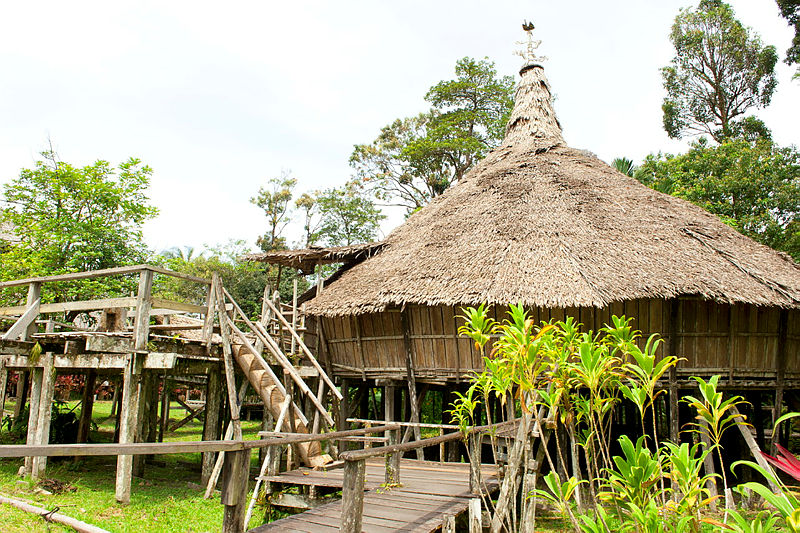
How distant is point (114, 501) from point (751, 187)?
71.8 ft

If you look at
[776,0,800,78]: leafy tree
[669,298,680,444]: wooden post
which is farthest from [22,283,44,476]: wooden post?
[776,0,800,78]: leafy tree

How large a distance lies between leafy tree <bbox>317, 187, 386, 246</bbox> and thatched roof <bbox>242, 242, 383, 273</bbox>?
15.1m

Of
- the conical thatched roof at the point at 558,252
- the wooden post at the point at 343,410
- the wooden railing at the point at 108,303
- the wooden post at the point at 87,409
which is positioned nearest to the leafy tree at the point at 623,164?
the conical thatched roof at the point at 558,252

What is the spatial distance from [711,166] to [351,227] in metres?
17.1

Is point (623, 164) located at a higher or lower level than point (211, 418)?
higher

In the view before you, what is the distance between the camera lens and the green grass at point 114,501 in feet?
22.9

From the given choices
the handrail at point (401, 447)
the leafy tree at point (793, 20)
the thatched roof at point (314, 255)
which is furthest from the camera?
the leafy tree at point (793, 20)

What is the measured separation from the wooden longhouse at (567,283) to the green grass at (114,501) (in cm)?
434

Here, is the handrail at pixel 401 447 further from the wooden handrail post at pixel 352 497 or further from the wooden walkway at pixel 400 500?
the wooden walkway at pixel 400 500

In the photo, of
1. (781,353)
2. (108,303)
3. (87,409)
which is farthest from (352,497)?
(87,409)

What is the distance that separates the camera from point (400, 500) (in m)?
6.06

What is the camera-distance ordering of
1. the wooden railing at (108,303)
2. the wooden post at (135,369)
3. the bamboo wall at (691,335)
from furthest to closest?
the bamboo wall at (691,335)
the wooden railing at (108,303)
the wooden post at (135,369)

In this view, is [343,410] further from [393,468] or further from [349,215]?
[349,215]

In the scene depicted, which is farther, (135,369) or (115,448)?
(135,369)
